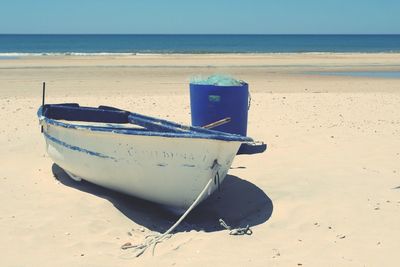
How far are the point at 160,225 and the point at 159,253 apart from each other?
2.84 feet

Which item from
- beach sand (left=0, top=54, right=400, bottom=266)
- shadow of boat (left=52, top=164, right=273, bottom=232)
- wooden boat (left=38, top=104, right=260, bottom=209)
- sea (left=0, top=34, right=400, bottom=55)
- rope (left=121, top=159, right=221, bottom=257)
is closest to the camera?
beach sand (left=0, top=54, right=400, bottom=266)

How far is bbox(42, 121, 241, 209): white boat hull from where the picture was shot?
4.90 metres

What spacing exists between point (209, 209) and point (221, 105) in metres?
1.21

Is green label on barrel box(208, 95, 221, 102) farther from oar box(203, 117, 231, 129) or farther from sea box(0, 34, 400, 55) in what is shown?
sea box(0, 34, 400, 55)

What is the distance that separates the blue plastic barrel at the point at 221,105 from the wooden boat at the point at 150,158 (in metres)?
0.37

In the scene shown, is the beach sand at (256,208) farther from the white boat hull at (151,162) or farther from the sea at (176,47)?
the sea at (176,47)

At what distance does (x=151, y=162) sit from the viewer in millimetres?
5098

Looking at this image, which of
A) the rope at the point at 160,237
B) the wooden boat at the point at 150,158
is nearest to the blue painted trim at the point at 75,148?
the wooden boat at the point at 150,158

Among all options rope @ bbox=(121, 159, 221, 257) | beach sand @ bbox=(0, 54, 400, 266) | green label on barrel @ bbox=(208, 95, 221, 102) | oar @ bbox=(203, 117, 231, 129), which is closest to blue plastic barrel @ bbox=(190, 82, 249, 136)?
green label on barrel @ bbox=(208, 95, 221, 102)

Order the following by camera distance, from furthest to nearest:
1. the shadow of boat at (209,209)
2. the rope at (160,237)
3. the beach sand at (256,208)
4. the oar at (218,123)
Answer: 1. the oar at (218,123)
2. the shadow of boat at (209,209)
3. the rope at (160,237)
4. the beach sand at (256,208)

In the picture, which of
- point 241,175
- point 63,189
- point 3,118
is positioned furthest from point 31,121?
point 241,175

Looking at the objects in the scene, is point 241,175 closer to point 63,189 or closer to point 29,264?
point 63,189

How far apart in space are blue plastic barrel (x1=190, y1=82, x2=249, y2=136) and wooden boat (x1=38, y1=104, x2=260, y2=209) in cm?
37

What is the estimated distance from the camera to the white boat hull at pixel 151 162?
4.90 m
